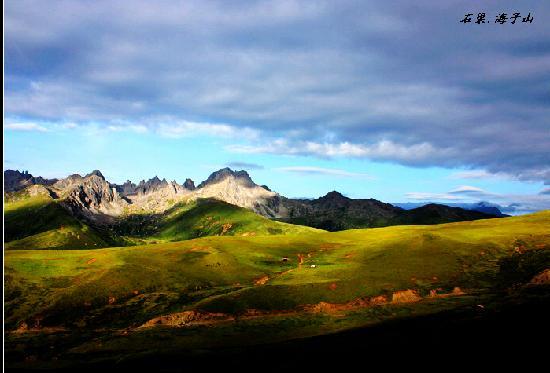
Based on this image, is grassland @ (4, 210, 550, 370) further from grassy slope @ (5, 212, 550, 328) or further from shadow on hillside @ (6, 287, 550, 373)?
shadow on hillside @ (6, 287, 550, 373)

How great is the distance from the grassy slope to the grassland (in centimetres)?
28

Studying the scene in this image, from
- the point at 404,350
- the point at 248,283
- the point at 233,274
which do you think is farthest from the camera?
the point at 233,274

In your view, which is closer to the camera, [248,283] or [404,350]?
[404,350]

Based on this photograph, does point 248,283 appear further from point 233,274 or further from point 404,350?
point 404,350

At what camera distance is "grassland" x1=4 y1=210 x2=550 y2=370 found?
8019cm

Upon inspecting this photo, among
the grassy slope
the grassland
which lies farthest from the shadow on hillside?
the grassy slope

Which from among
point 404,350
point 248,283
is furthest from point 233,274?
point 404,350

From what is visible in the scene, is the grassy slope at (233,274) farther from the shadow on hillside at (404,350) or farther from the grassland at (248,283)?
the shadow on hillside at (404,350)

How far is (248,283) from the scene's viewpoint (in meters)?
118

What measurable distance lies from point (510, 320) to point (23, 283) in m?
106

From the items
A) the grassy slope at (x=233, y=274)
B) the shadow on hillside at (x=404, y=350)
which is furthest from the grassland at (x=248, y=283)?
the shadow on hillside at (x=404, y=350)

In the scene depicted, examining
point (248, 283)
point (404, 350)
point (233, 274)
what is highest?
point (233, 274)

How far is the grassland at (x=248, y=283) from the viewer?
80188 mm

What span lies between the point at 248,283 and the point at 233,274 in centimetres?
846
